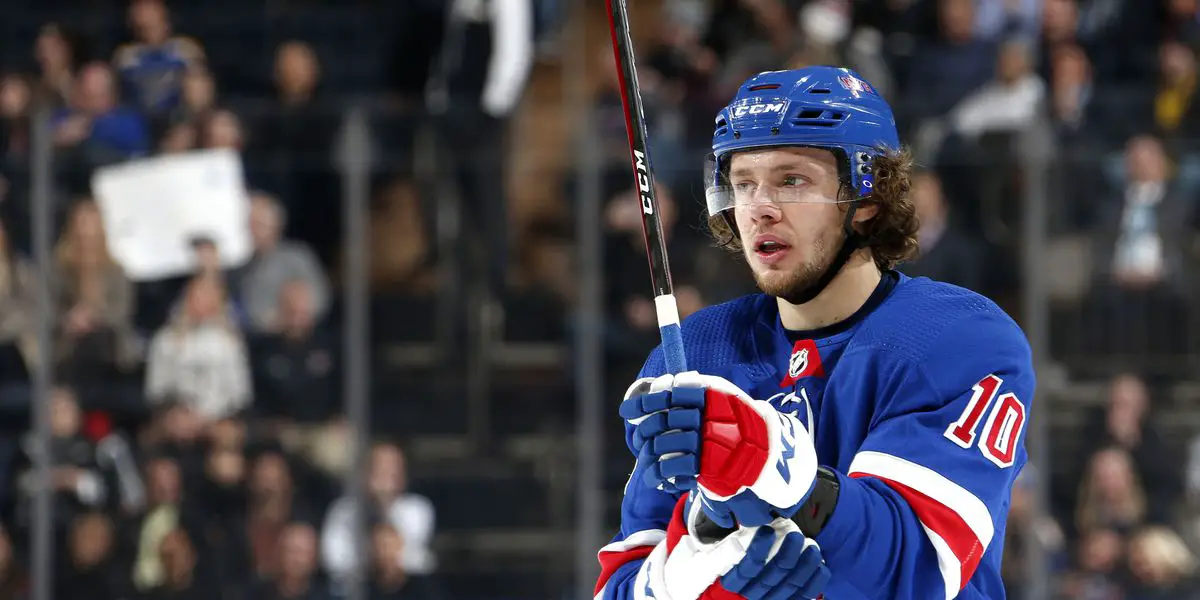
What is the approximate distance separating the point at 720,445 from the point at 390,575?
419 cm

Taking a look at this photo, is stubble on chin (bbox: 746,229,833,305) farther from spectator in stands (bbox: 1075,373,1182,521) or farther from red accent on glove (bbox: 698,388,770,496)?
spectator in stands (bbox: 1075,373,1182,521)

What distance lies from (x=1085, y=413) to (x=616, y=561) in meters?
4.01

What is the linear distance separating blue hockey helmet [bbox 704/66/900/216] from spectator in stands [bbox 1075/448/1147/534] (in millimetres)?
3990

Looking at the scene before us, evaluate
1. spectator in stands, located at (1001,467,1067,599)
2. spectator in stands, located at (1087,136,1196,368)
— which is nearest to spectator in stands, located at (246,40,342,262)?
spectator in stands, located at (1001,467,1067,599)

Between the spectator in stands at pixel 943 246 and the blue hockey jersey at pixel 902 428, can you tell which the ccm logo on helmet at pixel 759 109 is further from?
the spectator in stands at pixel 943 246

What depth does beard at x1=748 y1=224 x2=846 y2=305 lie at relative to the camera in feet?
7.45

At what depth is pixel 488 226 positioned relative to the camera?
6.03 metres

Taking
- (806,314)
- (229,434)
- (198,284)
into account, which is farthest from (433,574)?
(806,314)

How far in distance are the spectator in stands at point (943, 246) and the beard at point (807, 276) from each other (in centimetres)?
362

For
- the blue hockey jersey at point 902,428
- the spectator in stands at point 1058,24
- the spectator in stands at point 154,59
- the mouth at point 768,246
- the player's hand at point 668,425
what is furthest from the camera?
the spectator in stands at point 1058,24

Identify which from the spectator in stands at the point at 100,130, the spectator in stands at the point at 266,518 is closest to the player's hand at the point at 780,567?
the spectator in stands at the point at 266,518

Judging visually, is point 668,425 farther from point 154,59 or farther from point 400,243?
point 154,59

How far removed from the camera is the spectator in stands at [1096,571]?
5992 millimetres

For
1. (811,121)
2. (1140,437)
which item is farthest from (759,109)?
(1140,437)
